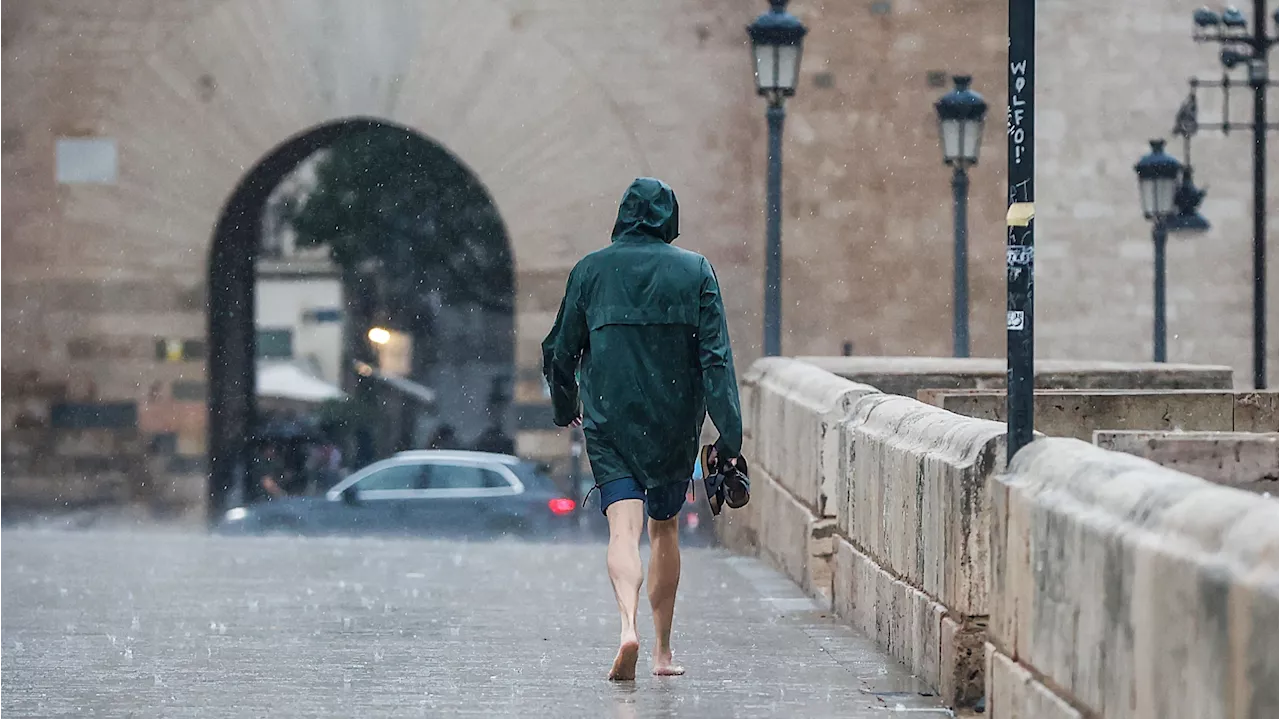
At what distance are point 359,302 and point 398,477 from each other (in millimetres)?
12861

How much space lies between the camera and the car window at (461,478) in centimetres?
1978

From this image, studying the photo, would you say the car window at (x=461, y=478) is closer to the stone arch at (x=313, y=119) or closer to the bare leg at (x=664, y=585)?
the stone arch at (x=313, y=119)

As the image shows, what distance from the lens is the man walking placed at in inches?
240

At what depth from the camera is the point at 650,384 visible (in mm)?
6133

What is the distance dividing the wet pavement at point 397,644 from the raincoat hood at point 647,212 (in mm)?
1329

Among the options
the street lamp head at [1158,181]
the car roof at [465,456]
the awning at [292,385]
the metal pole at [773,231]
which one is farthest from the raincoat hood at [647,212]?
the awning at [292,385]

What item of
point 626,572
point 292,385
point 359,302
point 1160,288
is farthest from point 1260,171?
point 359,302

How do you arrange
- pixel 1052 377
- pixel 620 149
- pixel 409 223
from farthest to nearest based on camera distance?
1. pixel 409 223
2. pixel 620 149
3. pixel 1052 377

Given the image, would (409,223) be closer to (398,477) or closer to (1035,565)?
(398,477)

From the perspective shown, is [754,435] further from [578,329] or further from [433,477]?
[433,477]

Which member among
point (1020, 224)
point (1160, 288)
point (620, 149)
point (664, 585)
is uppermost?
point (620, 149)

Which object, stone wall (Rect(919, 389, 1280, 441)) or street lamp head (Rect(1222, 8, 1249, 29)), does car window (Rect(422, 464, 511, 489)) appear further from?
stone wall (Rect(919, 389, 1280, 441))

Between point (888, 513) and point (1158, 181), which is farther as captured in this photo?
point (1158, 181)

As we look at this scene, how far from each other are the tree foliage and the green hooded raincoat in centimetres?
1530
